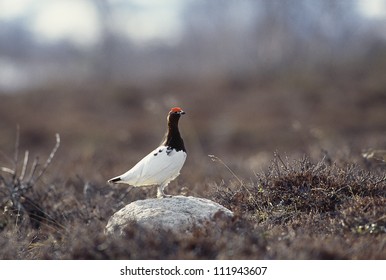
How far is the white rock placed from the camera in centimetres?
571

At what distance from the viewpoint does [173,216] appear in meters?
5.88

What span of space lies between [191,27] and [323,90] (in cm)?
3335

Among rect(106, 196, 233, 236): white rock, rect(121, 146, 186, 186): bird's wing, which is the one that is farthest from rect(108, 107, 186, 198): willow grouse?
rect(106, 196, 233, 236): white rock

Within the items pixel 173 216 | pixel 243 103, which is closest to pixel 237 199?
pixel 173 216

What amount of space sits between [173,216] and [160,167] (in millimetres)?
426

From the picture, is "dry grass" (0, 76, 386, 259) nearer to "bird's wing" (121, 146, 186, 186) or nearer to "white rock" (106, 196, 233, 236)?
"white rock" (106, 196, 233, 236)

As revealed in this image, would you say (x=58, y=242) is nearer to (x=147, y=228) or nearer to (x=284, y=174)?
(x=147, y=228)

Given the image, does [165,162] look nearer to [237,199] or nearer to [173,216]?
[173,216]

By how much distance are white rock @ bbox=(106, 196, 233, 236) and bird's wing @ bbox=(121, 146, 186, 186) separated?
224 mm

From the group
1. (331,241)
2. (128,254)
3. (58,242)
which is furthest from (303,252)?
(58,242)

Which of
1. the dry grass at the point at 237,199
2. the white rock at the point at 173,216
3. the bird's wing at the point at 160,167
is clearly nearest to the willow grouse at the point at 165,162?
the bird's wing at the point at 160,167

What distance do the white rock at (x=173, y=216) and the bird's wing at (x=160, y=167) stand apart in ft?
0.73

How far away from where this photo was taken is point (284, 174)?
22.4ft

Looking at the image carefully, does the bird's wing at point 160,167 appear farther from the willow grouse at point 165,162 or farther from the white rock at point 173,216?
the white rock at point 173,216
